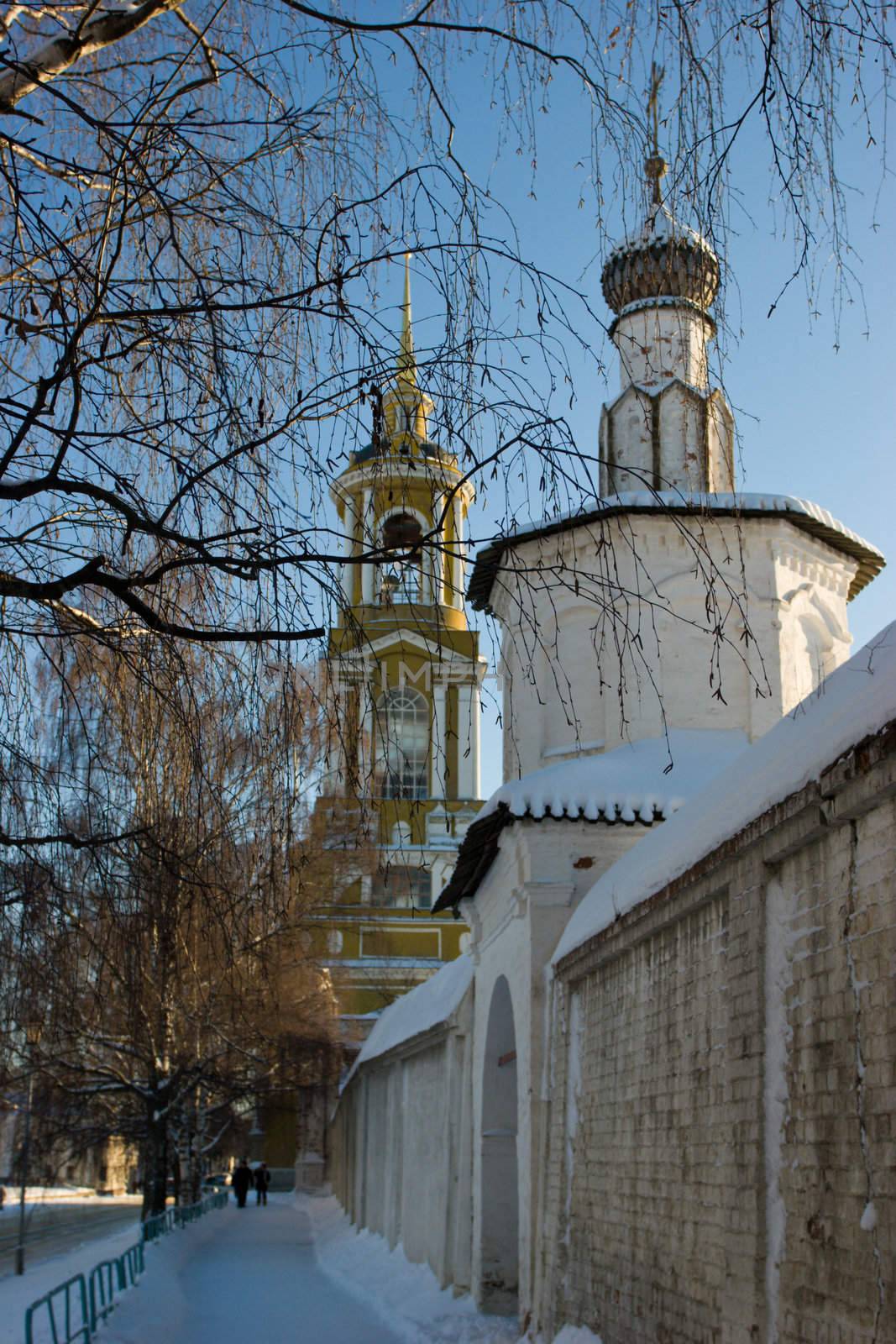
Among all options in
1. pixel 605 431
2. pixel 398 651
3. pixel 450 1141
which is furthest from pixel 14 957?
pixel 398 651

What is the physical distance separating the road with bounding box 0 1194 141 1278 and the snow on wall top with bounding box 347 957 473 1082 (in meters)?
4.91

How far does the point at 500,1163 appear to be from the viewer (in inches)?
538

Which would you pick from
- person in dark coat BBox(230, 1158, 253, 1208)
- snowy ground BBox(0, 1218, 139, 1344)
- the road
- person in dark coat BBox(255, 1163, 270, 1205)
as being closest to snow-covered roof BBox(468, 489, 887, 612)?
snowy ground BBox(0, 1218, 139, 1344)

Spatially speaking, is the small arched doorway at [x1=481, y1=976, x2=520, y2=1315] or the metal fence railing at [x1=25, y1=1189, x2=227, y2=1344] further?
the small arched doorway at [x1=481, y1=976, x2=520, y2=1315]

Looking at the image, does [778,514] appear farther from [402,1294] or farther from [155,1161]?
[155,1161]

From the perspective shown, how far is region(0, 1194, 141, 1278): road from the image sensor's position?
30.4 metres

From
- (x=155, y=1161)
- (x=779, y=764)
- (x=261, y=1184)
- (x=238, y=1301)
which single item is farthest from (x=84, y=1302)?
(x=261, y=1184)

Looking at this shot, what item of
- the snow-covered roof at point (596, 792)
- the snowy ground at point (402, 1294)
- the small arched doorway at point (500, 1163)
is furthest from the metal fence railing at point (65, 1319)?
the snow-covered roof at point (596, 792)

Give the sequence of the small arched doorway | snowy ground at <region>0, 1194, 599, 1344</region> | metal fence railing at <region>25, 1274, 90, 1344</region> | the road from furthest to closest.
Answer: the road < the small arched doorway < snowy ground at <region>0, 1194, 599, 1344</region> < metal fence railing at <region>25, 1274, 90, 1344</region>

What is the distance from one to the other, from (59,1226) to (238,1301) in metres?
28.5

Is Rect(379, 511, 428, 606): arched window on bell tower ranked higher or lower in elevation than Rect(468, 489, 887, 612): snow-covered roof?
lower

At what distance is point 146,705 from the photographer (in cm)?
544

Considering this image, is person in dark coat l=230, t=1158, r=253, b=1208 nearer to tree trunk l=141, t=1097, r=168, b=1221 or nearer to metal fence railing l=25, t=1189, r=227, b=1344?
tree trunk l=141, t=1097, r=168, b=1221

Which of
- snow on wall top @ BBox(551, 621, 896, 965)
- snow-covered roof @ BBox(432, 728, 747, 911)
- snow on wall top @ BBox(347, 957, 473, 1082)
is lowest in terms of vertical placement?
snow on wall top @ BBox(347, 957, 473, 1082)
